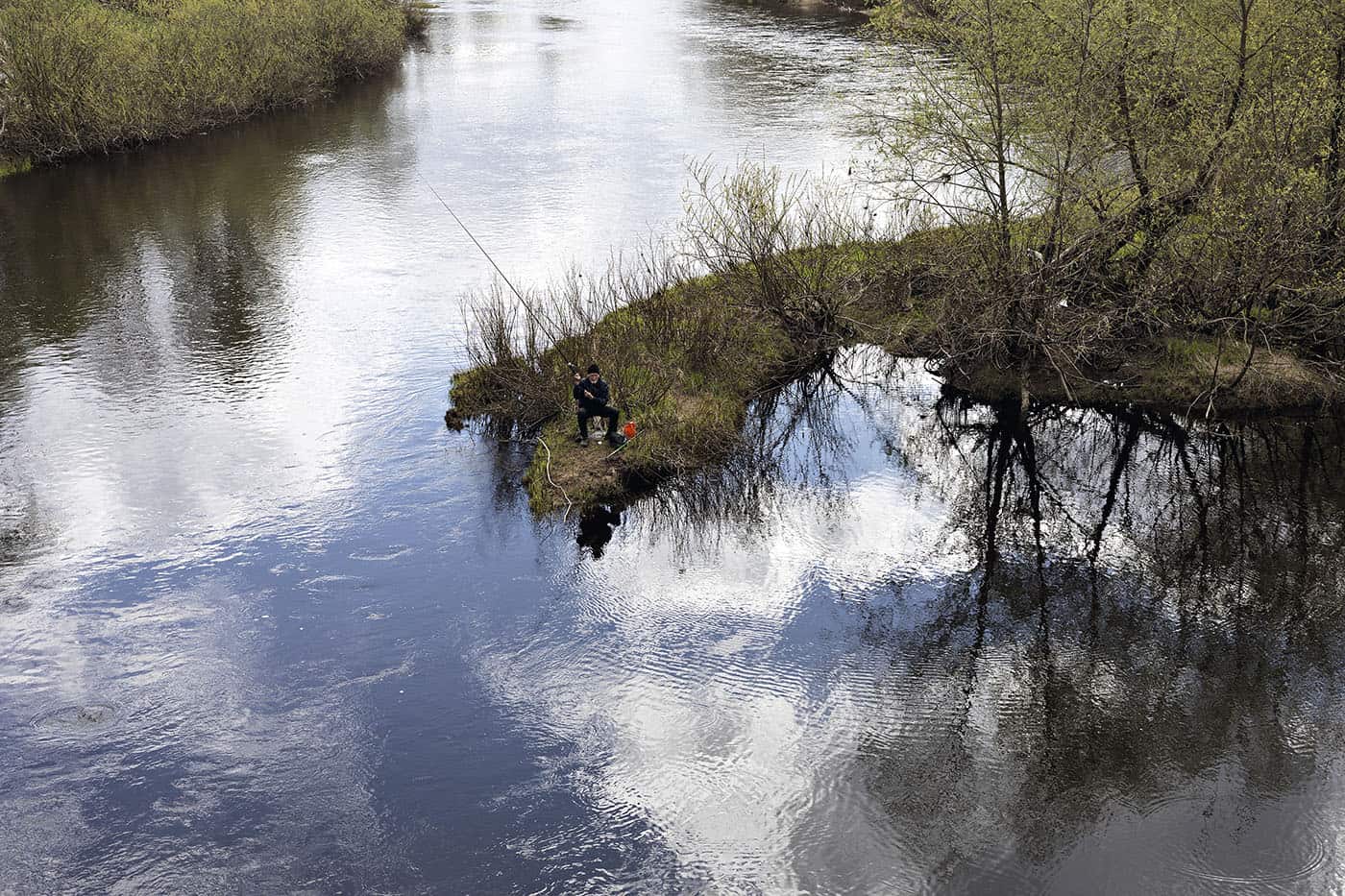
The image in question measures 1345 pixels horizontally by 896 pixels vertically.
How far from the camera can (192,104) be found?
141 ft

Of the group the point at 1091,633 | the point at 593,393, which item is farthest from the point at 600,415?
the point at 1091,633

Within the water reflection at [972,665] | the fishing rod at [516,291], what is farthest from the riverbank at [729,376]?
the water reflection at [972,665]

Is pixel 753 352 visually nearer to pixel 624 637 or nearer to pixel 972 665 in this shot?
pixel 624 637

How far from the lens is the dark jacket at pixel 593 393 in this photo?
63.9 feet

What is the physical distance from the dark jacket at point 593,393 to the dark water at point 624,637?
1.80 m

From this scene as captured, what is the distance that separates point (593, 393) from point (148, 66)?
102 ft

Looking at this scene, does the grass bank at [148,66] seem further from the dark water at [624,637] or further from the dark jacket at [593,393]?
the dark jacket at [593,393]

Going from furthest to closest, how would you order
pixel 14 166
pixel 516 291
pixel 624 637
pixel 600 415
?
pixel 14 166
pixel 516 291
pixel 600 415
pixel 624 637

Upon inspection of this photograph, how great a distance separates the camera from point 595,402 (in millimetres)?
19594

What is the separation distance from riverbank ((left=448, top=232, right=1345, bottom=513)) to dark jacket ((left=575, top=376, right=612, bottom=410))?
2.82ft

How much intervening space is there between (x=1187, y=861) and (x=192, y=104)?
43.1 meters

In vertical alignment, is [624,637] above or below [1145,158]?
below

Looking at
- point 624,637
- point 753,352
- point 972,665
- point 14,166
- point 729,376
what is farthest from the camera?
point 14,166

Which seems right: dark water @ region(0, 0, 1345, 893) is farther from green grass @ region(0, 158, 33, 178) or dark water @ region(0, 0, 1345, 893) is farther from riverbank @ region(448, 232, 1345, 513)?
green grass @ region(0, 158, 33, 178)
